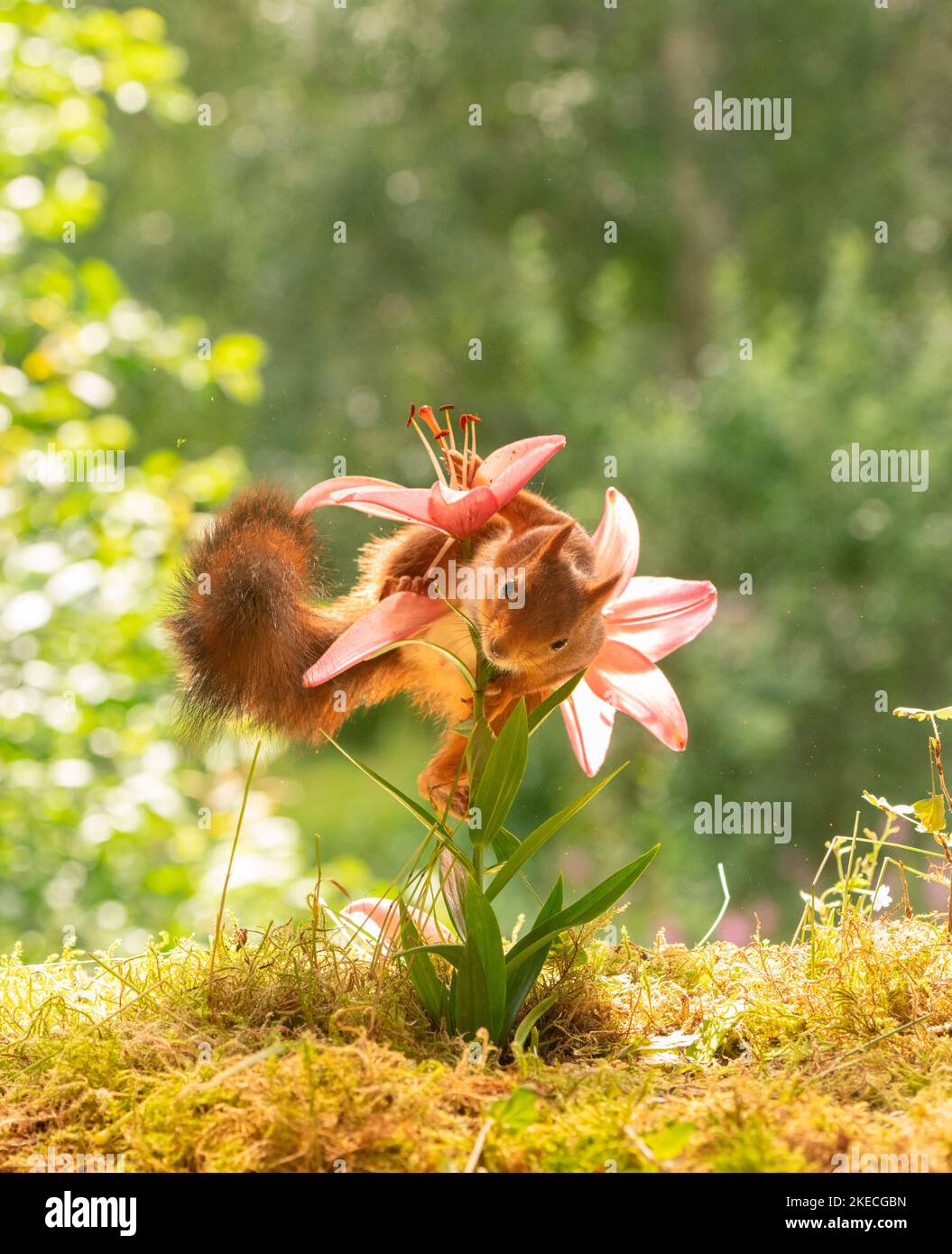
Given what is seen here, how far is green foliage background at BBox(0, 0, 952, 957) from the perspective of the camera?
134cm

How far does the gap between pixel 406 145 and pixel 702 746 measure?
140 centimetres

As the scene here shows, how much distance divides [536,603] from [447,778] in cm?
15

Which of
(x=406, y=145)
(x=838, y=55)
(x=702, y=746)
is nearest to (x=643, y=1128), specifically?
(x=702, y=746)

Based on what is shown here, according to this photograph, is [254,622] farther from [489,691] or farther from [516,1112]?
[516,1112]

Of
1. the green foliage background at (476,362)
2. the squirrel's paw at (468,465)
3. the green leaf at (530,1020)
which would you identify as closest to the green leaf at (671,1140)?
the green leaf at (530,1020)

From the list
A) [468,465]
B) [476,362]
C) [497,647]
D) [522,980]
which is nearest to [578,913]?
[522,980]

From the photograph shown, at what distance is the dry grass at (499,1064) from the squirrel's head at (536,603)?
187 millimetres

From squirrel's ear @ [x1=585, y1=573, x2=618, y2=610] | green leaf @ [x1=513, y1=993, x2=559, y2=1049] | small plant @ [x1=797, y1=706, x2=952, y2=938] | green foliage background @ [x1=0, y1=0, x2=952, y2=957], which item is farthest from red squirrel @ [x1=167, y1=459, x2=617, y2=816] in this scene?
green foliage background @ [x1=0, y1=0, x2=952, y2=957]

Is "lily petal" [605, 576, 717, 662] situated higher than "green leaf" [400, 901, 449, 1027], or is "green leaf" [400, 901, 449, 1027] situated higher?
"lily petal" [605, 576, 717, 662]

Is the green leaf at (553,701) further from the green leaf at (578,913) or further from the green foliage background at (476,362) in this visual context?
the green foliage background at (476,362)

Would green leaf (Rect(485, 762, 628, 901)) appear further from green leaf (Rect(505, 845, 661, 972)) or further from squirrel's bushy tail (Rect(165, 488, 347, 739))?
squirrel's bushy tail (Rect(165, 488, 347, 739))

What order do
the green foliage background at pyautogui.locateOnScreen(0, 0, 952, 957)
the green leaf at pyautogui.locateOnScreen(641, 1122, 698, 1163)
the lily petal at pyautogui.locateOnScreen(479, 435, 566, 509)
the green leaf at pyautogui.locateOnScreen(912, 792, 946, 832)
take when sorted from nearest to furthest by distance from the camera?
the green leaf at pyautogui.locateOnScreen(641, 1122, 698, 1163), the lily petal at pyautogui.locateOnScreen(479, 435, 566, 509), the green leaf at pyautogui.locateOnScreen(912, 792, 946, 832), the green foliage background at pyautogui.locateOnScreen(0, 0, 952, 957)

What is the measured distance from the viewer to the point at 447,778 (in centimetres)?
74
